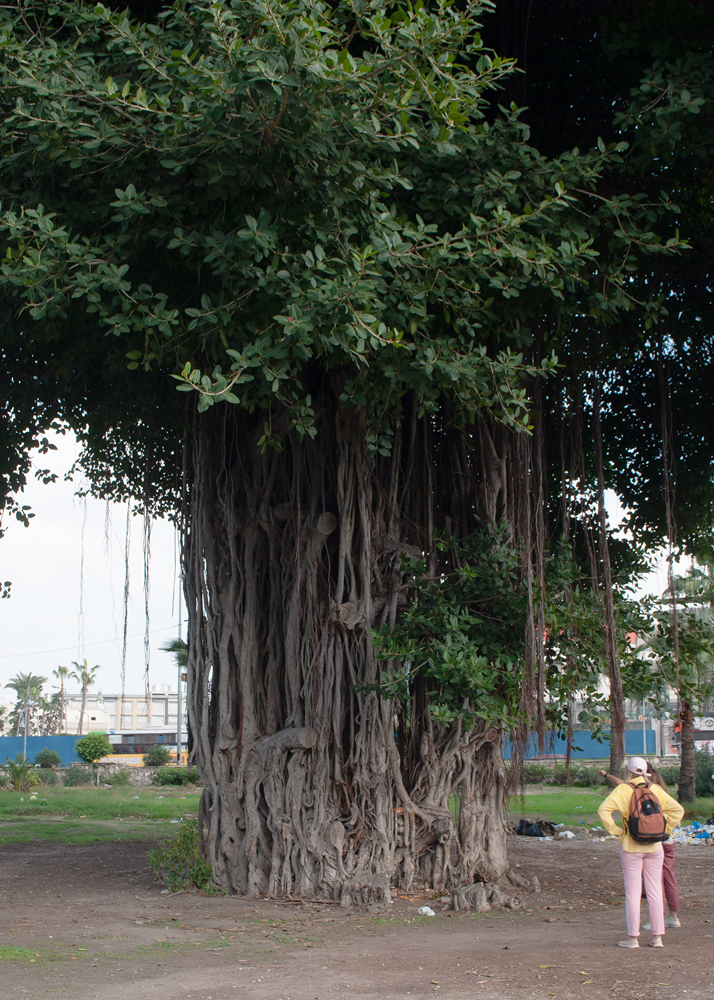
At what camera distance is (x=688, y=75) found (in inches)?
205

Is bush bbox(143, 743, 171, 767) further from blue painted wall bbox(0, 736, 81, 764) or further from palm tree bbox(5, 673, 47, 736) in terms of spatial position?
palm tree bbox(5, 673, 47, 736)

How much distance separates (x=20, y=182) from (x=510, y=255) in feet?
9.20

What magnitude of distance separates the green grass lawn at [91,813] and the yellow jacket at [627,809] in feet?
22.6

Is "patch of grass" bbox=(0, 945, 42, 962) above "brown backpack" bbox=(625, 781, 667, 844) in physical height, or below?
below

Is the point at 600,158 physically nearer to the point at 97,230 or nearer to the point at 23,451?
the point at 97,230

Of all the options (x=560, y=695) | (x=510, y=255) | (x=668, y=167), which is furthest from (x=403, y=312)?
(x=560, y=695)

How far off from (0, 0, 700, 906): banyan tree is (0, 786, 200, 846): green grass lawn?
14.6ft

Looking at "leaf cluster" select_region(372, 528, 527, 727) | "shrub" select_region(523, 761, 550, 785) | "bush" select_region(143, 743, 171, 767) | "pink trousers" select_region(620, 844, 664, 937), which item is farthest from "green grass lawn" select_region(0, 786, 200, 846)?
"shrub" select_region(523, 761, 550, 785)

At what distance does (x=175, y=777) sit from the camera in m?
20.2

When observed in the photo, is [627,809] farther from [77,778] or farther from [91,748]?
[91,748]

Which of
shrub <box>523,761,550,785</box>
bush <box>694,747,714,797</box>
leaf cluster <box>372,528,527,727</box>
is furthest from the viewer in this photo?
shrub <box>523,761,550,785</box>

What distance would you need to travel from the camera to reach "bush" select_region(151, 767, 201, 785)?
19844 mm

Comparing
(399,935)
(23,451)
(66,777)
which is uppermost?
(23,451)

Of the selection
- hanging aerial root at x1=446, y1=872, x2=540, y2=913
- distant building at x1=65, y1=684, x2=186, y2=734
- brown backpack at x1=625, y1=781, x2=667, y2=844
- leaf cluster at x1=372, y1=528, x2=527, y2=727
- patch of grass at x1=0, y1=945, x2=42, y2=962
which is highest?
leaf cluster at x1=372, y1=528, x2=527, y2=727
